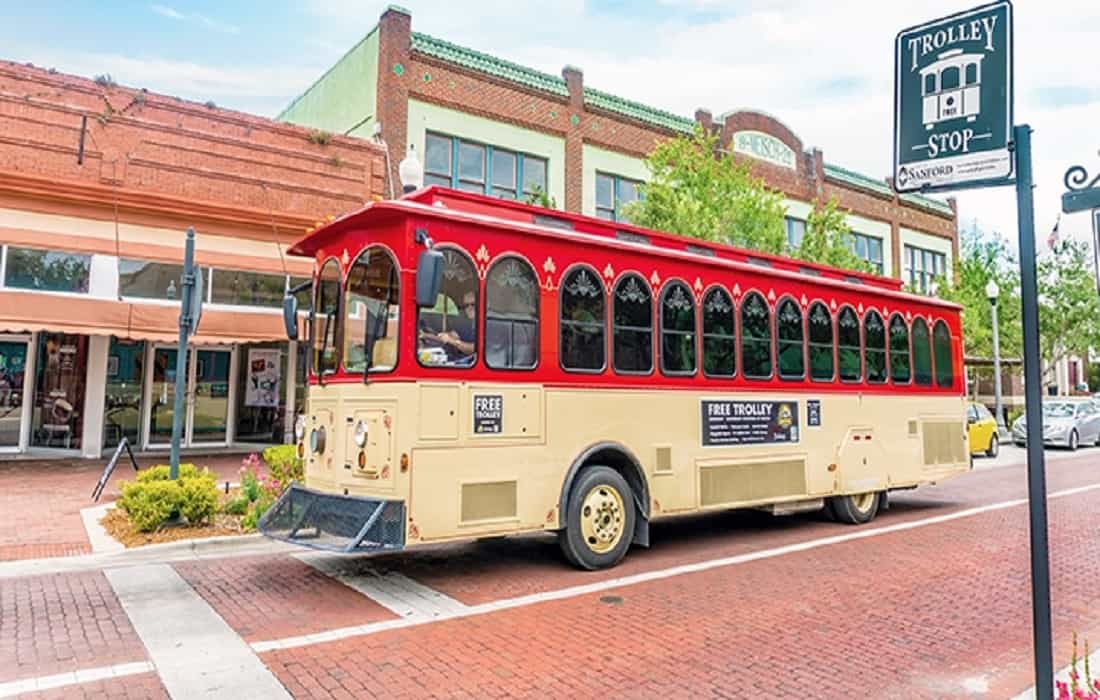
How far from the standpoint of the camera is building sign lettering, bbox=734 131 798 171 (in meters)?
26.1

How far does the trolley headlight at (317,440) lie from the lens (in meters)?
7.17

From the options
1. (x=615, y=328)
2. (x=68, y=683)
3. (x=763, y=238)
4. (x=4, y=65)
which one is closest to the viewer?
(x=68, y=683)

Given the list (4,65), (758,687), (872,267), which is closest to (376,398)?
(758,687)

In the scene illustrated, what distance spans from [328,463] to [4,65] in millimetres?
12180

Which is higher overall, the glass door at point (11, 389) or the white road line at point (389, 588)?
the glass door at point (11, 389)

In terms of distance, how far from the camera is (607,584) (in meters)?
6.91

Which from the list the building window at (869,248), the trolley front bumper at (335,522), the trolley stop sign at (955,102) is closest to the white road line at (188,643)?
the trolley front bumper at (335,522)

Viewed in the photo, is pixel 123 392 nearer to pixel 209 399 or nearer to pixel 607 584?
pixel 209 399

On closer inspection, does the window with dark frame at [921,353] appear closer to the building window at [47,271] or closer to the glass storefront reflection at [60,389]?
the building window at [47,271]

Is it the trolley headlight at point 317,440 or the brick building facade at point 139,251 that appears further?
the brick building facade at point 139,251

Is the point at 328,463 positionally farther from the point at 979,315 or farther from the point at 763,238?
the point at 979,315

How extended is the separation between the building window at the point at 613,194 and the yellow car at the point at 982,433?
1117cm

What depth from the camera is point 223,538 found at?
332 inches

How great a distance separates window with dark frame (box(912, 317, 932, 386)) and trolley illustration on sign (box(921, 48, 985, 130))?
872 centimetres
